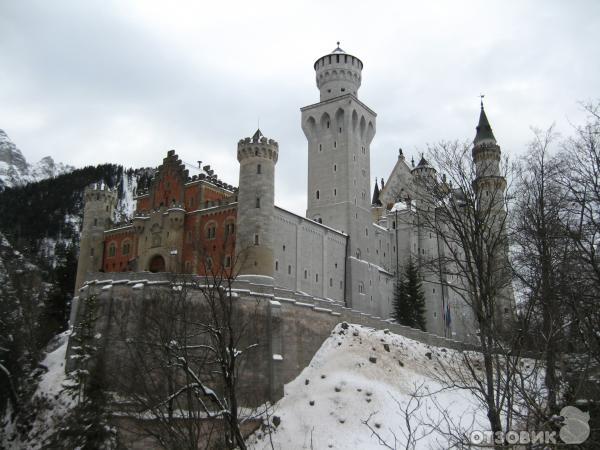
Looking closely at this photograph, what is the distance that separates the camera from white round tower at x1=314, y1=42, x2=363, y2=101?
2324 inches

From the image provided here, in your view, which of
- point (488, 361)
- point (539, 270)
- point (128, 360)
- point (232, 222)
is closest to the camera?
point (488, 361)

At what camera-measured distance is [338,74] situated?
194 ft

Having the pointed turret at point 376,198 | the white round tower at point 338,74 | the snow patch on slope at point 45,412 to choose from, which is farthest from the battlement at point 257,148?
the pointed turret at point 376,198

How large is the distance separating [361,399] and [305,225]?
1971 centimetres

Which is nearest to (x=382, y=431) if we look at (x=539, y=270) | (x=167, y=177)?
(x=539, y=270)

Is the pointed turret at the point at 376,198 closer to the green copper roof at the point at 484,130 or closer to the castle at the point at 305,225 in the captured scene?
the castle at the point at 305,225

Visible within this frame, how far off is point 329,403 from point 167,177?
2550 cm

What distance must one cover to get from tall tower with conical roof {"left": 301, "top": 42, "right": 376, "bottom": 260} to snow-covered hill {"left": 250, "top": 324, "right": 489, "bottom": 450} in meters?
16.8

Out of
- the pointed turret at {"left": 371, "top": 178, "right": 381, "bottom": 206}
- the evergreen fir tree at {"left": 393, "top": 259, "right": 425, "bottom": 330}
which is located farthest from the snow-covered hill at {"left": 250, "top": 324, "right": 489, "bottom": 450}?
the pointed turret at {"left": 371, "top": 178, "right": 381, "bottom": 206}

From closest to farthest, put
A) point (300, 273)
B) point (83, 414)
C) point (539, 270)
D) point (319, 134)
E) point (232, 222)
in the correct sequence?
1. point (539, 270)
2. point (83, 414)
3. point (232, 222)
4. point (300, 273)
5. point (319, 134)

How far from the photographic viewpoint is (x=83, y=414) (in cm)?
2786

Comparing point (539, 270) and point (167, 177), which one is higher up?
point (167, 177)

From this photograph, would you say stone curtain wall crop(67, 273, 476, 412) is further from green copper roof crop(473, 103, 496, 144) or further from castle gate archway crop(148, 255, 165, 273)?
green copper roof crop(473, 103, 496, 144)

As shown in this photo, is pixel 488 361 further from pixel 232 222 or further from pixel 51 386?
pixel 232 222
